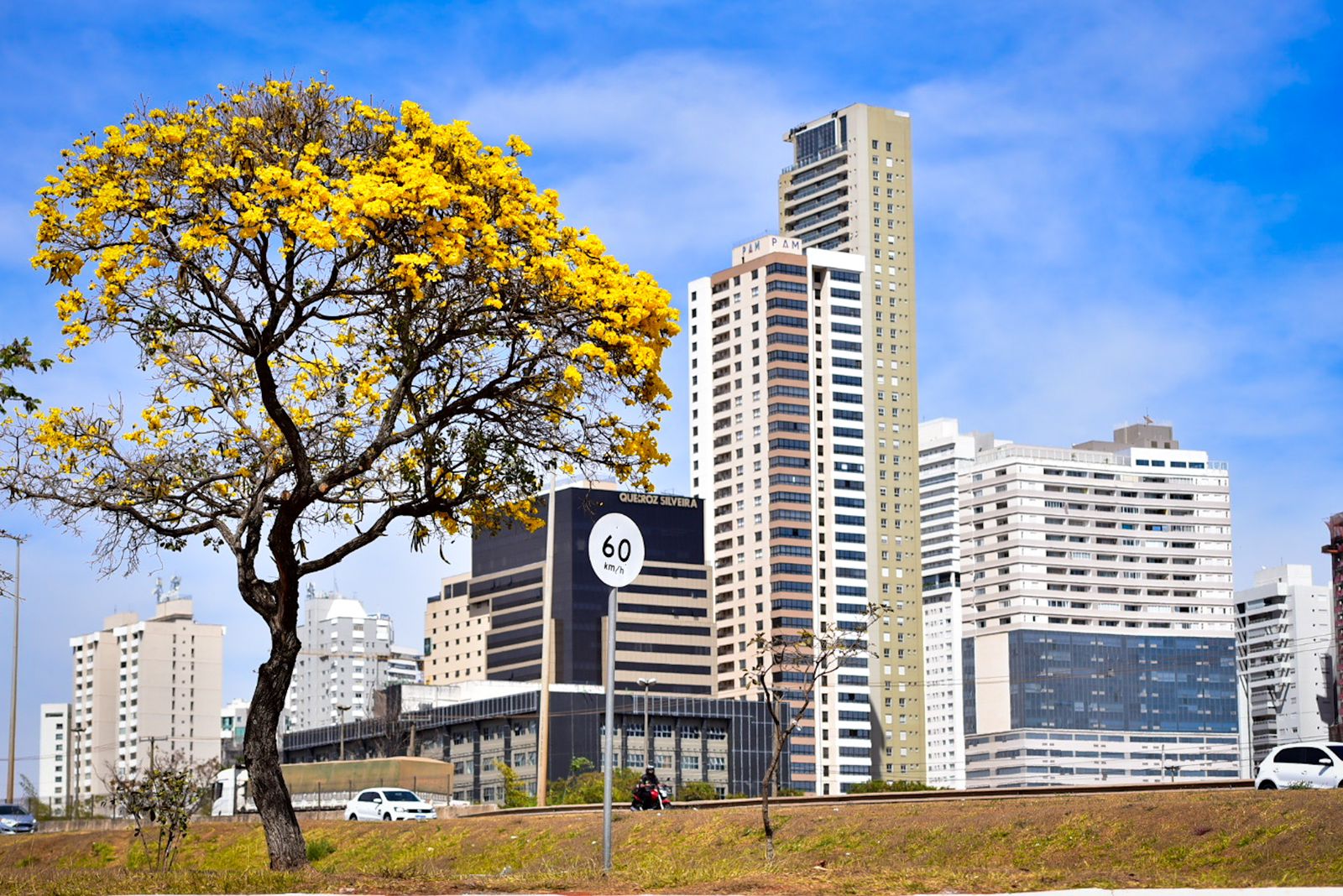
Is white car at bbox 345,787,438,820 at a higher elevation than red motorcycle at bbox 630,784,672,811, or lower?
lower

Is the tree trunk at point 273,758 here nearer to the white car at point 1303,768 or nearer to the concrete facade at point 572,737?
the white car at point 1303,768

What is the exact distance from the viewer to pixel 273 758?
2153 cm

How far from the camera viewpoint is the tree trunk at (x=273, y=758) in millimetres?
20984

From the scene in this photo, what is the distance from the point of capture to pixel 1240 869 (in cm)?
2416

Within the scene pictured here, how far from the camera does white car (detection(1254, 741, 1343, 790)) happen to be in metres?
33.1

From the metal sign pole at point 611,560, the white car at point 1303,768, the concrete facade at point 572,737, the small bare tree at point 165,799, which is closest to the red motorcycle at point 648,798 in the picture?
the small bare tree at point 165,799

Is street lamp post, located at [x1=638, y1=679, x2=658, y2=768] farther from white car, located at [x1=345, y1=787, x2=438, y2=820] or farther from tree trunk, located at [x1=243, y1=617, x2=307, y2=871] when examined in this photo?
tree trunk, located at [x1=243, y1=617, x2=307, y2=871]

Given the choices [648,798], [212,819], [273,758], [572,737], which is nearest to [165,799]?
[273,758]

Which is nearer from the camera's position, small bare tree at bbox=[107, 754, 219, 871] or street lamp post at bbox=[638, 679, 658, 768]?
small bare tree at bbox=[107, 754, 219, 871]

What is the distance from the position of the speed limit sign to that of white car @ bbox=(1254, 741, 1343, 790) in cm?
1997

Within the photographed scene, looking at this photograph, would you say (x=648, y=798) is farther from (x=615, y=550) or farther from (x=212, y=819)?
(x=615, y=550)

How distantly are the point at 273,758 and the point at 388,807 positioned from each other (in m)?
32.5

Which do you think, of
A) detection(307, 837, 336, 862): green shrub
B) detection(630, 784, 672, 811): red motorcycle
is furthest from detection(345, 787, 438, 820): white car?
detection(630, 784, 672, 811): red motorcycle

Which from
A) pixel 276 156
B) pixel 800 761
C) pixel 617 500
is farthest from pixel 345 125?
pixel 800 761
